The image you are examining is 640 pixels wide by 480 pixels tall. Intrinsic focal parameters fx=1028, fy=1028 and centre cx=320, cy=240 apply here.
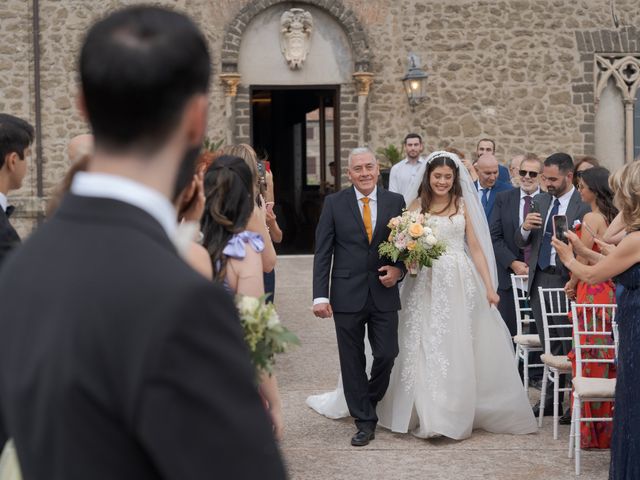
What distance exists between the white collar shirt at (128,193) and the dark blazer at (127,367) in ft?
0.05

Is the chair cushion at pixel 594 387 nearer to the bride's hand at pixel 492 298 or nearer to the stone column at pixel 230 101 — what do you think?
the bride's hand at pixel 492 298

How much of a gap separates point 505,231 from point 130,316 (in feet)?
25.5

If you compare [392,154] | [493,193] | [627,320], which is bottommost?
[627,320]

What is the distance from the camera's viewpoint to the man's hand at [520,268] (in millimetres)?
8555

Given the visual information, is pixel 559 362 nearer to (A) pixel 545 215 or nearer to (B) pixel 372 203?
(A) pixel 545 215

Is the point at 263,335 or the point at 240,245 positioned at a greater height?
the point at 240,245

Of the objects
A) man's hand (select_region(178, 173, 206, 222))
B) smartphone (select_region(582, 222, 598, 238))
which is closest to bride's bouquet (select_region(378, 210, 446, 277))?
smartphone (select_region(582, 222, 598, 238))

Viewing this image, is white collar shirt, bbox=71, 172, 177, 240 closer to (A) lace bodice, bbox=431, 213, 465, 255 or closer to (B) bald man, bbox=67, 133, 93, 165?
(B) bald man, bbox=67, 133, 93, 165

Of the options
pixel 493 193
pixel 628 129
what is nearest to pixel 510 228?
pixel 493 193

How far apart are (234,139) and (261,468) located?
15763mm

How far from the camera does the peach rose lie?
6816mm

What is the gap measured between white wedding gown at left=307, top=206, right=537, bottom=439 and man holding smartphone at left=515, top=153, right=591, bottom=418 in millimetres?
537

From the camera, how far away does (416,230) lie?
6.84m

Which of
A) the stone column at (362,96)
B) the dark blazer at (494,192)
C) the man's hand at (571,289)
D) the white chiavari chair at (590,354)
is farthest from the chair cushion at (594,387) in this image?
the stone column at (362,96)
